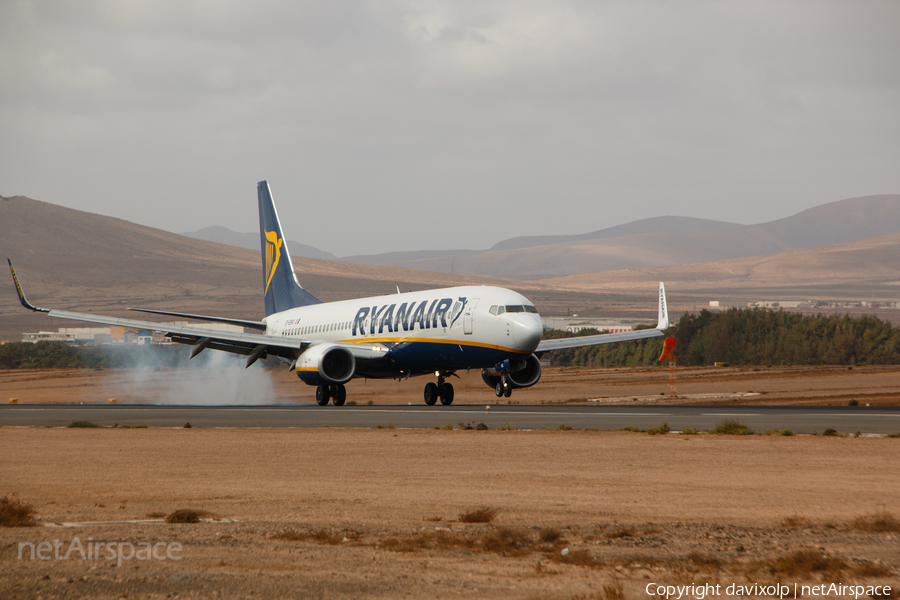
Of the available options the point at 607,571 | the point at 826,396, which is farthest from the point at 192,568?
the point at 826,396

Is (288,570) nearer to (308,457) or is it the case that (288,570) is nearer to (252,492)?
(252,492)

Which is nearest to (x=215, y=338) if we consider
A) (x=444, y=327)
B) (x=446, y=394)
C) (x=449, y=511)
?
(x=446, y=394)

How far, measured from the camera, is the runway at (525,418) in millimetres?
25297

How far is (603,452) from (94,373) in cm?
7870

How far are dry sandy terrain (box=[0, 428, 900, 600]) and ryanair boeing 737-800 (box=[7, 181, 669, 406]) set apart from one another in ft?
37.6

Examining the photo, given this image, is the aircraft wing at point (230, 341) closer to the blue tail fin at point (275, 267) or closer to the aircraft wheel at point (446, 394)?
the aircraft wheel at point (446, 394)

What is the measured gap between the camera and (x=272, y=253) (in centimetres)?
5084

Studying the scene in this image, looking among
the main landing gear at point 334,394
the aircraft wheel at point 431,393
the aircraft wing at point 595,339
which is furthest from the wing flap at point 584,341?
the main landing gear at point 334,394

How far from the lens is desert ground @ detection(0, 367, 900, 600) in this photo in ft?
26.2

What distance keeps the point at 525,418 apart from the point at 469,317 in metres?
6.22

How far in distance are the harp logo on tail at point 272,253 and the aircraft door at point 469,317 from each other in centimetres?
1967

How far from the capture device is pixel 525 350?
32031mm

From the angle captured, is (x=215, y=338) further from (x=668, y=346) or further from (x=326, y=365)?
(x=668, y=346)

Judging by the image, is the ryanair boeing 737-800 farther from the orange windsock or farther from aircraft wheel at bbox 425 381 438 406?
the orange windsock
